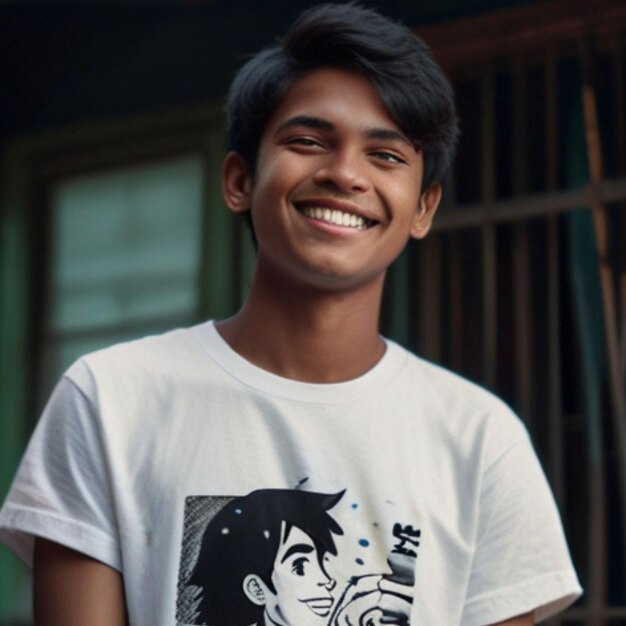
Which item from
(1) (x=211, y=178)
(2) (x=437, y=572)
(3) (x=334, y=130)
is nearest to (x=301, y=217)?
(3) (x=334, y=130)

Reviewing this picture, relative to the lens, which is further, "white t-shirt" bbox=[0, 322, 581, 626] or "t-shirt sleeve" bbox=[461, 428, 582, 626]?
"t-shirt sleeve" bbox=[461, 428, 582, 626]

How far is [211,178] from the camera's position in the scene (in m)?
5.89

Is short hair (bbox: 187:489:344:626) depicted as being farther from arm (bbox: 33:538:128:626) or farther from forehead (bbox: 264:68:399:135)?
forehead (bbox: 264:68:399:135)

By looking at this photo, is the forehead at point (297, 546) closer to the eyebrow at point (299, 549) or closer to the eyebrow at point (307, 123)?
the eyebrow at point (299, 549)

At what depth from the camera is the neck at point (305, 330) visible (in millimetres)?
3201

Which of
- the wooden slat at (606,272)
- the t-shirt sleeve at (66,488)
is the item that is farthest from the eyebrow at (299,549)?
the wooden slat at (606,272)

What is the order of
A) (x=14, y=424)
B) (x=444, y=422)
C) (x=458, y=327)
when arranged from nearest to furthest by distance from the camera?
(x=444, y=422)
(x=458, y=327)
(x=14, y=424)

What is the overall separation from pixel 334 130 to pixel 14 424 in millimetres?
3382

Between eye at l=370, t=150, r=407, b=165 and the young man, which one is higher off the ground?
eye at l=370, t=150, r=407, b=165

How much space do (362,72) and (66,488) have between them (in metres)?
0.91

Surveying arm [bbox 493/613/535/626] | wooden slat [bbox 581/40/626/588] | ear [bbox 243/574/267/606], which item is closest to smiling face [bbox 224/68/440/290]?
ear [bbox 243/574/267/606]

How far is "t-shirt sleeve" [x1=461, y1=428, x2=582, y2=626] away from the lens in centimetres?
317

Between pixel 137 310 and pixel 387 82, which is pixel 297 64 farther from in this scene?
pixel 137 310

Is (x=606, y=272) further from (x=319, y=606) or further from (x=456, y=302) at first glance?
(x=319, y=606)
